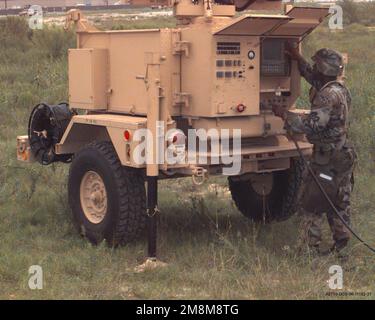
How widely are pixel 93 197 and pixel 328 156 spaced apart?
7.12 feet

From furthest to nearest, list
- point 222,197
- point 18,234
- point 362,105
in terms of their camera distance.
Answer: point 362,105
point 222,197
point 18,234

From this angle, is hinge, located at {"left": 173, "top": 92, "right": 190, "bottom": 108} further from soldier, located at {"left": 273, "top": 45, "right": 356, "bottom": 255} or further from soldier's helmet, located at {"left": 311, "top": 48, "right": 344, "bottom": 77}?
soldier's helmet, located at {"left": 311, "top": 48, "right": 344, "bottom": 77}

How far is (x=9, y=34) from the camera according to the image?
900 inches

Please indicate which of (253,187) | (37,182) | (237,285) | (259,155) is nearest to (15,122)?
(37,182)

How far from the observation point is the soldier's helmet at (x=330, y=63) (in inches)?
241

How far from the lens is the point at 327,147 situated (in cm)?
616

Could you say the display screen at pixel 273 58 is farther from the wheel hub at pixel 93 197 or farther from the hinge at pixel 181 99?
the wheel hub at pixel 93 197

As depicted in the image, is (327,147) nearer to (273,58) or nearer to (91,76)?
(273,58)

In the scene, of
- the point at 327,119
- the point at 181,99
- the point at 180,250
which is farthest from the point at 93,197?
the point at 327,119

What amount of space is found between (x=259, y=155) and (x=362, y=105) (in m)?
5.82

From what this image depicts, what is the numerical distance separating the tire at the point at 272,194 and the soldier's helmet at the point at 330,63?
1.35 m

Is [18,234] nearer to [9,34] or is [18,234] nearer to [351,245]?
[351,245]

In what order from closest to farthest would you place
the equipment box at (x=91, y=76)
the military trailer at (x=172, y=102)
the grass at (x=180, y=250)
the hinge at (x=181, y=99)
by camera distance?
the grass at (x=180, y=250), the military trailer at (x=172, y=102), the hinge at (x=181, y=99), the equipment box at (x=91, y=76)

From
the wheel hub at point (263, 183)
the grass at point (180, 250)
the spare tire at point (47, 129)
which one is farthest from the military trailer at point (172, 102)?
the grass at point (180, 250)
